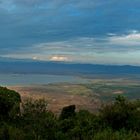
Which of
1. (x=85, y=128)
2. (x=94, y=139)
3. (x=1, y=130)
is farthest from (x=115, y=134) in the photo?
(x=1, y=130)

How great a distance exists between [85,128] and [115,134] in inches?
285

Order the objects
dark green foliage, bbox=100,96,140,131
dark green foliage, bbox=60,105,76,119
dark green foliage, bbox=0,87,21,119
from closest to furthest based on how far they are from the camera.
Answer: dark green foliage, bbox=100,96,140,131 → dark green foliage, bbox=0,87,21,119 → dark green foliage, bbox=60,105,76,119

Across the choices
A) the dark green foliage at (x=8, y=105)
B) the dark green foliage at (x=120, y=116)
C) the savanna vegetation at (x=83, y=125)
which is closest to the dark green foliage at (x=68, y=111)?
the savanna vegetation at (x=83, y=125)

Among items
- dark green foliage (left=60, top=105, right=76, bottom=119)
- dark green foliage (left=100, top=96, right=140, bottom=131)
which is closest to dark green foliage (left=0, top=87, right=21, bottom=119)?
dark green foliage (left=60, top=105, right=76, bottom=119)

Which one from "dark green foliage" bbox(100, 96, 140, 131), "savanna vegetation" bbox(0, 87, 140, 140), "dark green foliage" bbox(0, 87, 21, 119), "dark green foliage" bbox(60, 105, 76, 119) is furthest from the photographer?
"dark green foliage" bbox(60, 105, 76, 119)

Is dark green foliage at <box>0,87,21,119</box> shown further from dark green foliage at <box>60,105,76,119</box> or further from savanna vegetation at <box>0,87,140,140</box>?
dark green foliage at <box>60,105,76,119</box>

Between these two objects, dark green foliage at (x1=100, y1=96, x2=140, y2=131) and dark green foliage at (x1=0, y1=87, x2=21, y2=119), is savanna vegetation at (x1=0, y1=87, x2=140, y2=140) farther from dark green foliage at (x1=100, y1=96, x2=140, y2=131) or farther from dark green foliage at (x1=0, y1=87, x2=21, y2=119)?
dark green foliage at (x1=0, y1=87, x2=21, y2=119)

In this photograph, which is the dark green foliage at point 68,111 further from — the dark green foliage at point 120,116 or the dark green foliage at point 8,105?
the dark green foliage at point 120,116

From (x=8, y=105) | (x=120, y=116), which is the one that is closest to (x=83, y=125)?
(x=120, y=116)

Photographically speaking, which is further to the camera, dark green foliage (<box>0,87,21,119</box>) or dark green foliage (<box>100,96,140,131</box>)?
dark green foliage (<box>0,87,21,119</box>)

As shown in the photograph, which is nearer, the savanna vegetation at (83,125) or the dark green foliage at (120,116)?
the savanna vegetation at (83,125)

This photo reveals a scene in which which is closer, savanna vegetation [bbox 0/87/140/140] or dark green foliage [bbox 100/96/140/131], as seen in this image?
savanna vegetation [bbox 0/87/140/140]

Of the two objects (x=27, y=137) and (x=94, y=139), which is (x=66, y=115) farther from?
(x=94, y=139)

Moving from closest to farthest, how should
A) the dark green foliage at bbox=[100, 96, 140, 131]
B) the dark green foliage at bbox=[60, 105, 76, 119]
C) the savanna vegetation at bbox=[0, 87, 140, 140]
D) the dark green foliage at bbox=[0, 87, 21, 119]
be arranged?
the savanna vegetation at bbox=[0, 87, 140, 140] → the dark green foliage at bbox=[100, 96, 140, 131] → the dark green foliage at bbox=[0, 87, 21, 119] → the dark green foliage at bbox=[60, 105, 76, 119]
